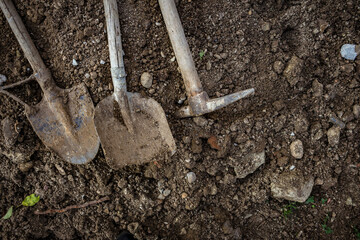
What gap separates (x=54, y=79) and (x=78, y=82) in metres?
0.23

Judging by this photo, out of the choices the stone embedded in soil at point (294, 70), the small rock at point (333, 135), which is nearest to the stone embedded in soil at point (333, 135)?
the small rock at point (333, 135)

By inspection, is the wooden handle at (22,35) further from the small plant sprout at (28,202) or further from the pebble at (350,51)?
the pebble at (350,51)

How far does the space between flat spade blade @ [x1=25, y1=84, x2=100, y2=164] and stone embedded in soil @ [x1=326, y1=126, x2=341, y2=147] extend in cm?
193

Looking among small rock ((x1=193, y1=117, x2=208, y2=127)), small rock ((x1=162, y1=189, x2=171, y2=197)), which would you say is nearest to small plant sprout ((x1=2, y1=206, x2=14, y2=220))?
small rock ((x1=162, y1=189, x2=171, y2=197))

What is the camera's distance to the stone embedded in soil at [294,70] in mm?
1900

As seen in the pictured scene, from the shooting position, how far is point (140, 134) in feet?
6.39

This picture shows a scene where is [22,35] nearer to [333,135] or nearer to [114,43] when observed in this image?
[114,43]

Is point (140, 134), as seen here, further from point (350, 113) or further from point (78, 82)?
point (350, 113)

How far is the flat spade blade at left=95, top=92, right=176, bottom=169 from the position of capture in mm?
1907

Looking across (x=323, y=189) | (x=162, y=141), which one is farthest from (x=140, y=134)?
(x=323, y=189)

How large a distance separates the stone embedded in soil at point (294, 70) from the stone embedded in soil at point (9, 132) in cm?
231

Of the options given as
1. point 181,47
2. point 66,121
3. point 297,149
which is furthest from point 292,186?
point 66,121

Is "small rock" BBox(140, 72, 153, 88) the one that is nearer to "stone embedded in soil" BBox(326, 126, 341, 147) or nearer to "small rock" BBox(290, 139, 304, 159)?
"small rock" BBox(290, 139, 304, 159)

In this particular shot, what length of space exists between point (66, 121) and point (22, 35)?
75 centimetres
